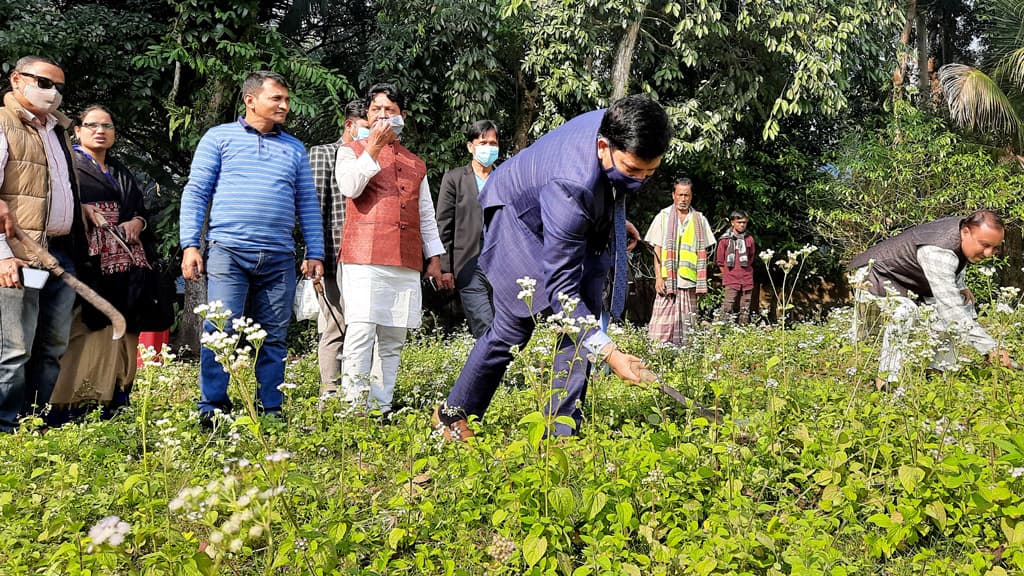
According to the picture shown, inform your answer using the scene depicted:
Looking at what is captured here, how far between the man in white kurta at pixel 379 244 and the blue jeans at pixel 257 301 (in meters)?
0.34

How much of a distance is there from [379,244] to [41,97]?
1.85 meters

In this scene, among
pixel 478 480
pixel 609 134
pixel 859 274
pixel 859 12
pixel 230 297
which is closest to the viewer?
pixel 478 480

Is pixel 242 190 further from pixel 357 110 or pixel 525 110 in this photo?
pixel 525 110

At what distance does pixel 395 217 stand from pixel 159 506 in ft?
6.57

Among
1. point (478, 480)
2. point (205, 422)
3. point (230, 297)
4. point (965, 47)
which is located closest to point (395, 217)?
point (230, 297)

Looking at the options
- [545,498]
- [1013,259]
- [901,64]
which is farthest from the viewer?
[901,64]

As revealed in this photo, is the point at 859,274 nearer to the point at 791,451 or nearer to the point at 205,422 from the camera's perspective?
the point at 791,451

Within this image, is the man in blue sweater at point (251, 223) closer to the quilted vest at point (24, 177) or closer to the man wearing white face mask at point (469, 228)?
the quilted vest at point (24, 177)

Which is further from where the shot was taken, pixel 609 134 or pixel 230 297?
pixel 230 297

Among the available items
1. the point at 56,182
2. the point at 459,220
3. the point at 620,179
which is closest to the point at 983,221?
the point at 620,179

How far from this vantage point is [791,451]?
324 cm

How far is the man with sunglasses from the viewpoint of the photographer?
3.80 meters

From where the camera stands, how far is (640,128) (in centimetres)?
307

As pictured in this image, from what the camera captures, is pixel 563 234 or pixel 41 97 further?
pixel 41 97
